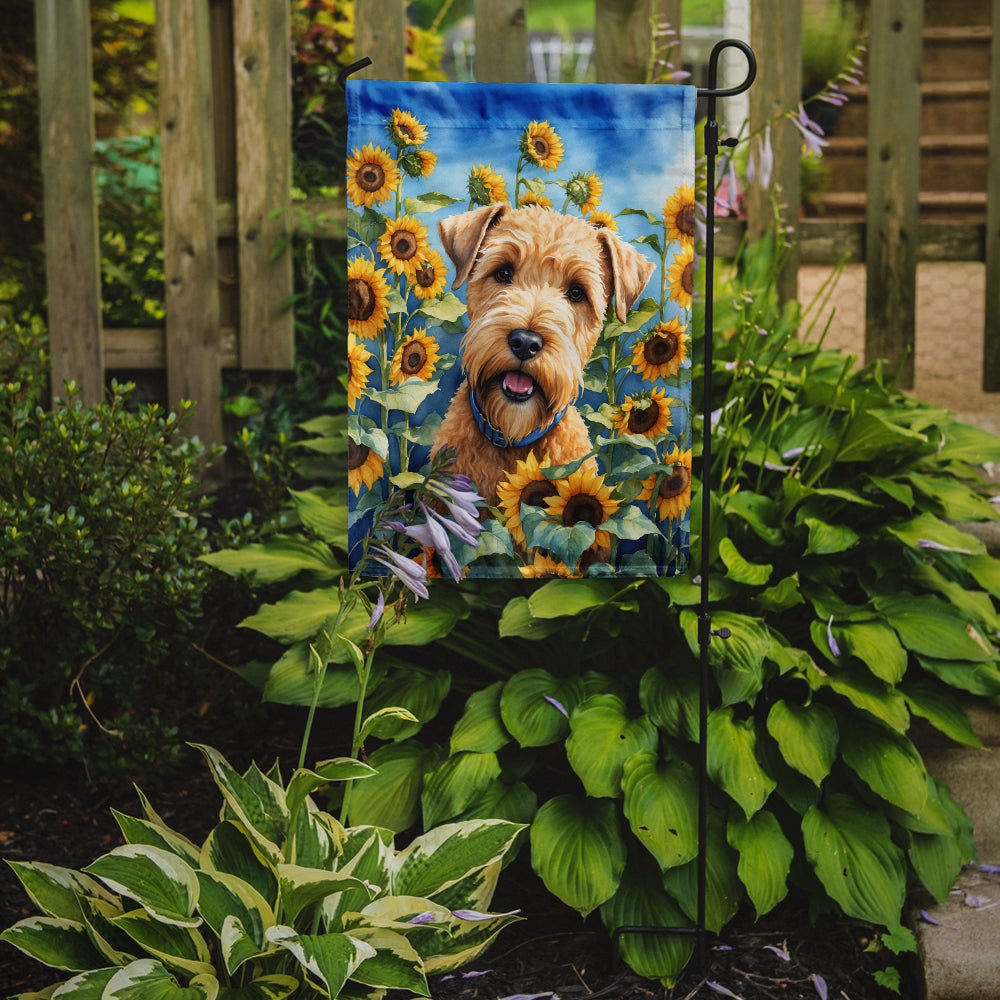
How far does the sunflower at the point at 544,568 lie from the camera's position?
1.83m

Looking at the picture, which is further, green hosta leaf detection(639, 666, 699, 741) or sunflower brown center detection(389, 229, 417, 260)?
green hosta leaf detection(639, 666, 699, 741)

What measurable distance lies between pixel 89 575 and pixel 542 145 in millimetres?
1385

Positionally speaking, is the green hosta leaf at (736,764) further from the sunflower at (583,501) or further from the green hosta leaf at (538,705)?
the sunflower at (583,501)

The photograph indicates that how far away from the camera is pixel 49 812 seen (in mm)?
2283

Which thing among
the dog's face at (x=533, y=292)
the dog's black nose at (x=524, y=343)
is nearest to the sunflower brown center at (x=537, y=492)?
the dog's face at (x=533, y=292)

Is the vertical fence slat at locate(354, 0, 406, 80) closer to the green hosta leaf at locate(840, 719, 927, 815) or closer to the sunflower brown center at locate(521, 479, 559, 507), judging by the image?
the sunflower brown center at locate(521, 479, 559, 507)

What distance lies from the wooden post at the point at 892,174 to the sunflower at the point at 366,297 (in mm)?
2115

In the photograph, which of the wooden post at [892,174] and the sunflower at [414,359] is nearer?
the sunflower at [414,359]

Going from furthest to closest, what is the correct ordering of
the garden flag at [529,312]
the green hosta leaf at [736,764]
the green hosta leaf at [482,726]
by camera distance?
the green hosta leaf at [482,726] < the green hosta leaf at [736,764] < the garden flag at [529,312]

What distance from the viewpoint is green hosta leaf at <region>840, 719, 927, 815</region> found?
1.92 meters

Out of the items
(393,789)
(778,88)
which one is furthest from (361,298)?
(778,88)

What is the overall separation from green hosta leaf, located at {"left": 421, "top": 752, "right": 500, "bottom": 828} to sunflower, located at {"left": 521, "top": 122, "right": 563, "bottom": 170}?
44.7 inches

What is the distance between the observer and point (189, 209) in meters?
3.24

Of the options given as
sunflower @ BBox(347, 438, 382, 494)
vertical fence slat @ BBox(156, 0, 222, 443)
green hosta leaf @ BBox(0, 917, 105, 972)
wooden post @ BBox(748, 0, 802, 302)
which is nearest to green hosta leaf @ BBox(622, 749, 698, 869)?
sunflower @ BBox(347, 438, 382, 494)
